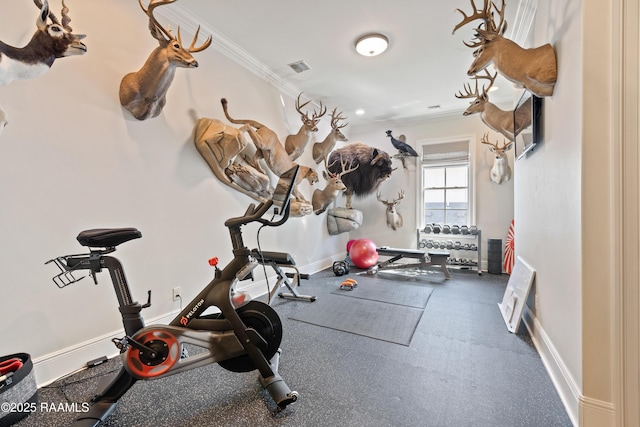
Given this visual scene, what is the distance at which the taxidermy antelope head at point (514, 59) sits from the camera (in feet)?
5.72

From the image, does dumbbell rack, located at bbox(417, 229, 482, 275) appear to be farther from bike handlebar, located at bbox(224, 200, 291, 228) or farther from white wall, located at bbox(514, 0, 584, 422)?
bike handlebar, located at bbox(224, 200, 291, 228)

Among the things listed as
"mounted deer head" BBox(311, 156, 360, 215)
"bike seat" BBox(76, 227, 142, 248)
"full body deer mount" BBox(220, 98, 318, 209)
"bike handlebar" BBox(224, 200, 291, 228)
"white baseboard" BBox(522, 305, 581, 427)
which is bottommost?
"white baseboard" BBox(522, 305, 581, 427)

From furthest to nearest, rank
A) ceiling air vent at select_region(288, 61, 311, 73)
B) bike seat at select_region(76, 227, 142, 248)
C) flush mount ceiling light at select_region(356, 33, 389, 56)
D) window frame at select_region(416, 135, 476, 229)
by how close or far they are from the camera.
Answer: window frame at select_region(416, 135, 476, 229) < ceiling air vent at select_region(288, 61, 311, 73) < flush mount ceiling light at select_region(356, 33, 389, 56) < bike seat at select_region(76, 227, 142, 248)

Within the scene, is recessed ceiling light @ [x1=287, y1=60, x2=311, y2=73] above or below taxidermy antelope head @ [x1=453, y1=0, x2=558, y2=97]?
above

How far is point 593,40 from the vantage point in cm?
127

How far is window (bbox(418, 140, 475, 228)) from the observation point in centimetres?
500

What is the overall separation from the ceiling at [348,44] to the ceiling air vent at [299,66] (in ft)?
0.18

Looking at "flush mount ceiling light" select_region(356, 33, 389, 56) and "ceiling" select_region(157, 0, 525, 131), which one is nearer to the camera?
"ceiling" select_region(157, 0, 525, 131)

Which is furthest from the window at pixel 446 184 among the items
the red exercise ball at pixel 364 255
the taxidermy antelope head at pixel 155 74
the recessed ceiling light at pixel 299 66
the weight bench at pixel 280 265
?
the taxidermy antelope head at pixel 155 74

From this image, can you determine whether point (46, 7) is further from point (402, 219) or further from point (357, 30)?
point (402, 219)

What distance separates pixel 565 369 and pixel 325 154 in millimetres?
3878

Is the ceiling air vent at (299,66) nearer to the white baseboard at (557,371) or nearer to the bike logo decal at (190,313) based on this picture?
the bike logo decal at (190,313)

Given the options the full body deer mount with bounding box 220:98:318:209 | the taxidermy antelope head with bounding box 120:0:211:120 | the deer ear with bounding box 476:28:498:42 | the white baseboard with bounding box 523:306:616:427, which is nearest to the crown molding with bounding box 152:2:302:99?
the taxidermy antelope head with bounding box 120:0:211:120

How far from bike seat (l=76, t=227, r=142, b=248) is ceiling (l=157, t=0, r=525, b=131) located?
2216mm
